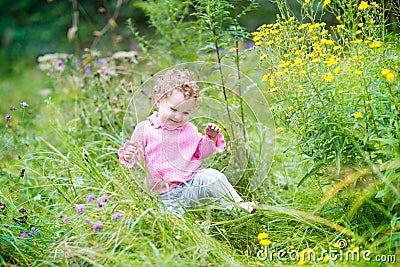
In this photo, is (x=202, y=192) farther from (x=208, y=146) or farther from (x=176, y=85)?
(x=176, y=85)

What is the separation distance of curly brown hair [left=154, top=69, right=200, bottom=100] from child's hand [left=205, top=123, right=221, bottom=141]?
16 centimetres

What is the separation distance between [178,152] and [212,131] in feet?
0.64

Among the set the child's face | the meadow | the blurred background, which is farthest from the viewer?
the blurred background

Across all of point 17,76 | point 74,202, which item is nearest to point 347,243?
point 74,202

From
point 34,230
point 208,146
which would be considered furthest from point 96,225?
point 208,146

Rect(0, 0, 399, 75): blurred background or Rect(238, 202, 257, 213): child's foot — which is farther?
Rect(0, 0, 399, 75): blurred background

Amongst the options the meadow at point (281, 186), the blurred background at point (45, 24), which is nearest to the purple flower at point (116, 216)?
the meadow at point (281, 186)

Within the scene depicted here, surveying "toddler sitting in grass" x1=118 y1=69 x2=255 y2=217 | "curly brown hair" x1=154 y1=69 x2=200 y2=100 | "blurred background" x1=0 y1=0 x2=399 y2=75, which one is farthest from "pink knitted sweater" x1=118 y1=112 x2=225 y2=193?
"blurred background" x1=0 y1=0 x2=399 y2=75

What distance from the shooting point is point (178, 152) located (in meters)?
2.74

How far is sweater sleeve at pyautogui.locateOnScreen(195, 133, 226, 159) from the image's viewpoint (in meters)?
2.78

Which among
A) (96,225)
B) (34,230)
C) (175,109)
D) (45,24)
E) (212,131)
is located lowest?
(45,24)

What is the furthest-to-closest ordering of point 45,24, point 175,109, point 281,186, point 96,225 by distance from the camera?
point 45,24
point 281,186
point 175,109
point 96,225

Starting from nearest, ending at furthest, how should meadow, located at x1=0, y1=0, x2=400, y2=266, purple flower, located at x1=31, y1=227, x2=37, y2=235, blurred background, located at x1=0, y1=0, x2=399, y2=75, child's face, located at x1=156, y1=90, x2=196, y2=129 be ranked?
1. meadow, located at x1=0, y1=0, x2=400, y2=266
2. purple flower, located at x1=31, y1=227, x2=37, y2=235
3. child's face, located at x1=156, y1=90, x2=196, y2=129
4. blurred background, located at x1=0, y1=0, x2=399, y2=75

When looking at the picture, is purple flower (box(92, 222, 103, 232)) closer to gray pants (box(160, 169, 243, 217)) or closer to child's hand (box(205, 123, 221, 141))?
gray pants (box(160, 169, 243, 217))
